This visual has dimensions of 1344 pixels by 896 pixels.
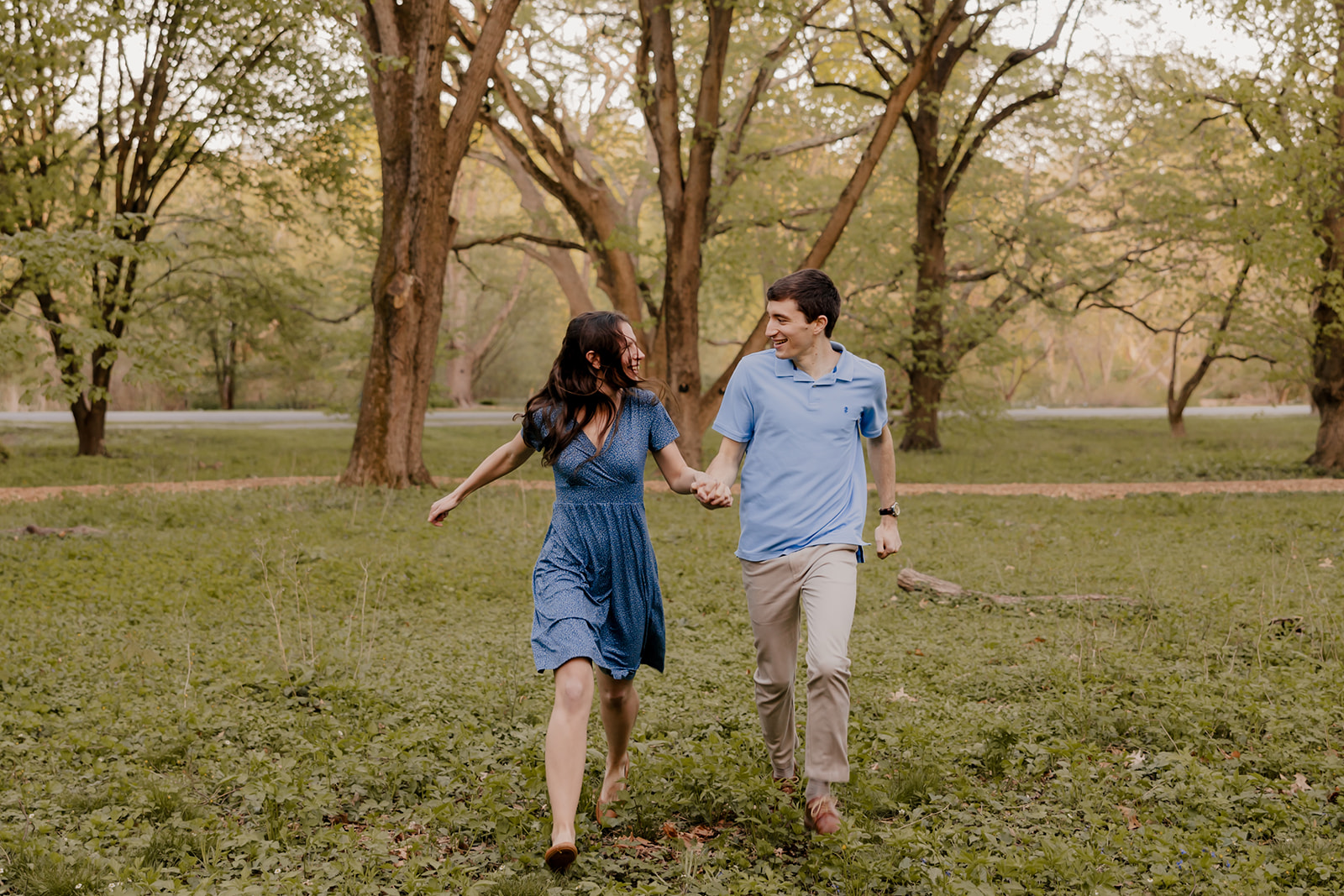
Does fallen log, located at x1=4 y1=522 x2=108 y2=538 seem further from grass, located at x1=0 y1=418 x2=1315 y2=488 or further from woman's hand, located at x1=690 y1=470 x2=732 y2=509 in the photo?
woman's hand, located at x1=690 y1=470 x2=732 y2=509

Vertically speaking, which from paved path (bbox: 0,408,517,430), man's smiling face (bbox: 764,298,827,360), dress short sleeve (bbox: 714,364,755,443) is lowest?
paved path (bbox: 0,408,517,430)

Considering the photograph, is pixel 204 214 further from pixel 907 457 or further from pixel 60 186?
pixel 907 457

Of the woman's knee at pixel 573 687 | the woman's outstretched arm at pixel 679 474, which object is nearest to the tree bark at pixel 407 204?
the woman's outstretched arm at pixel 679 474

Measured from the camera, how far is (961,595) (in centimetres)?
913

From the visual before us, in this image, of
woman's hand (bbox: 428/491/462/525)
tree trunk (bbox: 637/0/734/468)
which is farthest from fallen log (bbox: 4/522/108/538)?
woman's hand (bbox: 428/491/462/525)

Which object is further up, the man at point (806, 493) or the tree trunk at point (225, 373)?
the tree trunk at point (225, 373)

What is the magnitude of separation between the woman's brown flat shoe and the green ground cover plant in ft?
0.20

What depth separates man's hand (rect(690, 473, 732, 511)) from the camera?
4055mm

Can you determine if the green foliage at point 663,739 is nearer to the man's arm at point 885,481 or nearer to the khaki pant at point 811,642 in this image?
the khaki pant at point 811,642

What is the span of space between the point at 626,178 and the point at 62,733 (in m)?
24.2

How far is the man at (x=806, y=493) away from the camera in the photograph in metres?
4.12

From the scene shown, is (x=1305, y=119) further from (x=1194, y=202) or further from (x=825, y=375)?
(x=825, y=375)

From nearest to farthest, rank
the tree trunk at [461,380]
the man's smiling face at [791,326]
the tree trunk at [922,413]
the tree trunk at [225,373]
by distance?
the man's smiling face at [791,326]
the tree trunk at [922,413]
the tree trunk at [225,373]
the tree trunk at [461,380]

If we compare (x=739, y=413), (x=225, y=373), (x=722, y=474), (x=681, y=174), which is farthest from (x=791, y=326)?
(x=225, y=373)
